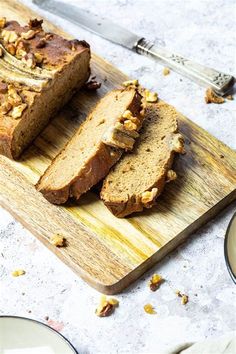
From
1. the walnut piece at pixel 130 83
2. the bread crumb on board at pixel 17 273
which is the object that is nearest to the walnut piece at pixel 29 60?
the walnut piece at pixel 130 83

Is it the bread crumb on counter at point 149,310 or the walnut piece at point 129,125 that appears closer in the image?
the bread crumb on counter at point 149,310

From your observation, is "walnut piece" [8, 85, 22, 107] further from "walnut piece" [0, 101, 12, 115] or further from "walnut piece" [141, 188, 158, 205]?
"walnut piece" [141, 188, 158, 205]

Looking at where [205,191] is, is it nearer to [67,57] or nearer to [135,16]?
[67,57]

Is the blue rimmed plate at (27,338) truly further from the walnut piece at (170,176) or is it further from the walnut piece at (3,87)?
the walnut piece at (3,87)

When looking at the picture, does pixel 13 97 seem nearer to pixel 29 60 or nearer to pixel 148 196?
pixel 29 60

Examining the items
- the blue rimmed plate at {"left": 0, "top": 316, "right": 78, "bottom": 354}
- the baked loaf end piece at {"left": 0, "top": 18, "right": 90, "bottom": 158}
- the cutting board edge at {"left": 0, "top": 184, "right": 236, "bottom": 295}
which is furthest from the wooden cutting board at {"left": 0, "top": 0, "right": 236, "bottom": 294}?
the blue rimmed plate at {"left": 0, "top": 316, "right": 78, "bottom": 354}

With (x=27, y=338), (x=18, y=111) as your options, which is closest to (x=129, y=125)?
(x=18, y=111)

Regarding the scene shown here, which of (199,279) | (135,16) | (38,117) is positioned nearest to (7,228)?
(38,117)
